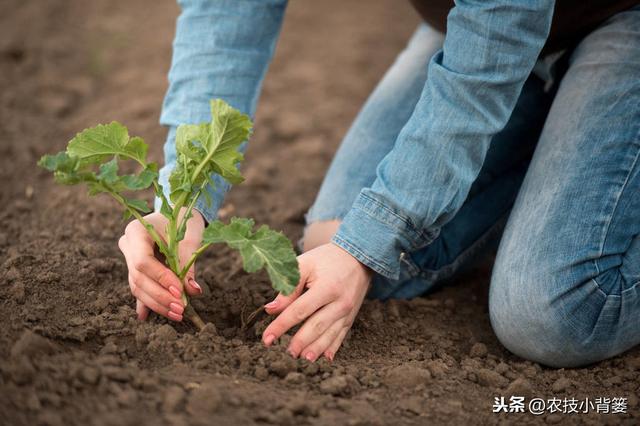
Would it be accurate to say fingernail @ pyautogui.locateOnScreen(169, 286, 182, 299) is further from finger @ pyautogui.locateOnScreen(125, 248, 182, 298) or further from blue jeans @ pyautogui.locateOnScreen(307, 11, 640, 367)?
blue jeans @ pyautogui.locateOnScreen(307, 11, 640, 367)

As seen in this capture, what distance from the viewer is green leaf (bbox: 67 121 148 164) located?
4.59 ft

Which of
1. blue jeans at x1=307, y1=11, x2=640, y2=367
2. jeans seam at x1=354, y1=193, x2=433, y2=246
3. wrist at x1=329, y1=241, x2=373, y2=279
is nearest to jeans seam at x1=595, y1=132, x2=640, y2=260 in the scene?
blue jeans at x1=307, y1=11, x2=640, y2=367

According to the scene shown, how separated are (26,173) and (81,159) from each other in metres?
1.28

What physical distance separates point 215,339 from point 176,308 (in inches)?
4.2

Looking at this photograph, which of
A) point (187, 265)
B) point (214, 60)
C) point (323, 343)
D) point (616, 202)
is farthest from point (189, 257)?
point (616, 202)

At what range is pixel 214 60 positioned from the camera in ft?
5.93

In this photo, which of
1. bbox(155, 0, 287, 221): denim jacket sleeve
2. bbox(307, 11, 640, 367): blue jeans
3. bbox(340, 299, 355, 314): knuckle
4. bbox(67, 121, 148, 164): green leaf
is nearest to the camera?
bbox(67, 121, 148, 164): green leaf

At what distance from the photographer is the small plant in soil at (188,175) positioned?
133 cm

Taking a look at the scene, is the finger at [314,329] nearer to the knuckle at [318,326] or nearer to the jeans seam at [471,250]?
the knuckle at [318,326]

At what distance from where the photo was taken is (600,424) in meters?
1.42

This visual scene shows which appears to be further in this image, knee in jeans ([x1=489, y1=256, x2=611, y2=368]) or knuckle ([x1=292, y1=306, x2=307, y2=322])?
knee in jeans ([x1=489, y1=256, x2=611, y2=368])

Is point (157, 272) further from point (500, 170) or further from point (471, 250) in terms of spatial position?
point (500, 170)

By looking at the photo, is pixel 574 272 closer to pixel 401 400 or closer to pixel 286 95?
pixel 401 400

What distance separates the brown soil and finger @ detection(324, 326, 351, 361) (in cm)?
3
